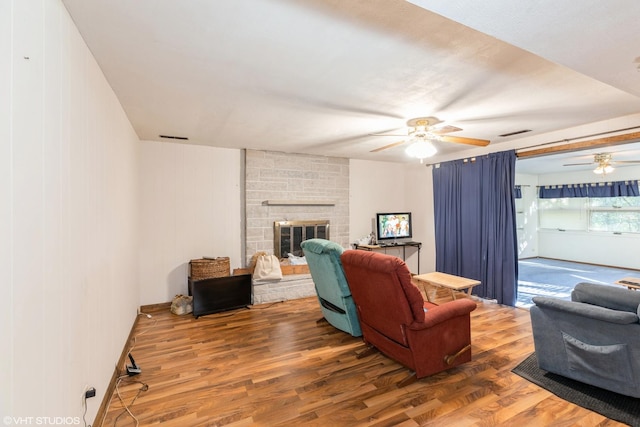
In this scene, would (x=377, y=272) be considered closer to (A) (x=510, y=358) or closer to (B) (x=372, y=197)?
(A) (x=510, y=358)

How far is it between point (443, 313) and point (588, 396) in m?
1.17

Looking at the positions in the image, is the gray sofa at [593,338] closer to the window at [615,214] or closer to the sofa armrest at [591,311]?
the sofa armrest at [591,311]

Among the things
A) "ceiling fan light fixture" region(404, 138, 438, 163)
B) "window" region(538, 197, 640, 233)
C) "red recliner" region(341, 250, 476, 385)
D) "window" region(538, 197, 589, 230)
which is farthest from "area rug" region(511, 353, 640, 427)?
"window" region(538, 197, 589, 230)

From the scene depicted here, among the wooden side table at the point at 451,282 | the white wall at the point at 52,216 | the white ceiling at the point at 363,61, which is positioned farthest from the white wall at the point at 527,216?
the white wall at the point at 52,216

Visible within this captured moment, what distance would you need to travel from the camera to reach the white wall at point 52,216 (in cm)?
98

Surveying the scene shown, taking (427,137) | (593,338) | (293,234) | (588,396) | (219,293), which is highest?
(427,137)

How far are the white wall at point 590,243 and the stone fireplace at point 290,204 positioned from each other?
21.8 feet

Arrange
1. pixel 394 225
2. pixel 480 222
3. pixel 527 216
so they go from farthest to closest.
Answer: pixel 527 216 < pixel 394 225 < pixel 480 222

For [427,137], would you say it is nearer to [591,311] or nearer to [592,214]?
[591,311]

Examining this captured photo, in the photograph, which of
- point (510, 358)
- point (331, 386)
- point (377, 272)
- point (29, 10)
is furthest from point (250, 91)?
point (510, 358)

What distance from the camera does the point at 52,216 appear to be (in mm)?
1306

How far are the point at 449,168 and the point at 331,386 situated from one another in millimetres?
4249

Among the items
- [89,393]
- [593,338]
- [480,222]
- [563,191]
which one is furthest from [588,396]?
[563,191]

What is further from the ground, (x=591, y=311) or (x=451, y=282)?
(x=591, y=311)
